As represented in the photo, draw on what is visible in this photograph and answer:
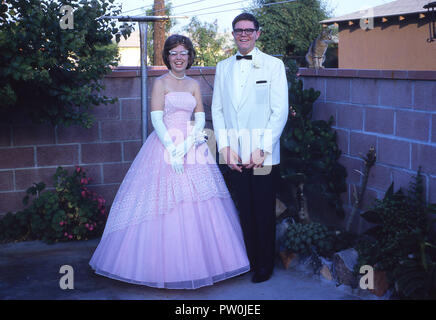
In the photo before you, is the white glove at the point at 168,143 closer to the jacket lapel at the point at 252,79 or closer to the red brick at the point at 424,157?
the jacket lapel at the point at 252,79

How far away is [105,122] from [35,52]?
1287mm

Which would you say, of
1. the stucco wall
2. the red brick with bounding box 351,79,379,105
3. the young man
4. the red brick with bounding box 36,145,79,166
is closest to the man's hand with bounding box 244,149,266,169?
the young man

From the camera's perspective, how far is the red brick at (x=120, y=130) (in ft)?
16.7

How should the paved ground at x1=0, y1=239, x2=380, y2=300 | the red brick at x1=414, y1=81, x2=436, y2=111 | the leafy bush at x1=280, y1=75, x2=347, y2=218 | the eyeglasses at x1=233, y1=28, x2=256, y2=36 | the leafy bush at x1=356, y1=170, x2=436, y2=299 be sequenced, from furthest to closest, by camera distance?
the leafy bush at x1=280, y1=75, x2=347, y2=218
the eyeglasses at x1=233, y1=28, x2=256, y2=36
the paved ground at x1=0, y1=239, x2=380, y2=300
the red brick at x1=414, y1=81, x2=436, y2=111
the leafy bush at x1=356, y1=170, x2=436, y2=299

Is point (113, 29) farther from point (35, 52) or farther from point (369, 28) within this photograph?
point (369, 28)

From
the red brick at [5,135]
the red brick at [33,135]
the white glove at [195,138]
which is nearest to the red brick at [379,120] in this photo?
the white glove at [195,138]

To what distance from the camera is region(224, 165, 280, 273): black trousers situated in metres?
3.80

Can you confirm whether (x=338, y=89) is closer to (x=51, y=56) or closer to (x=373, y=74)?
(x=373, y=74)

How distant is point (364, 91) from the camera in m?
4.12

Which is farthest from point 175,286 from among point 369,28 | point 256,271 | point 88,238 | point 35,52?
point 369,28

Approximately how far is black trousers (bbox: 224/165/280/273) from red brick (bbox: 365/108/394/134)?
878 mm

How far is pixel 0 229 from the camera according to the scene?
15.8 feet

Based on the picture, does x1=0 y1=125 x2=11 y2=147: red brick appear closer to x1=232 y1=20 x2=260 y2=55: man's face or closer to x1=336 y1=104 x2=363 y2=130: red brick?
x1=232 y1=20 x2=260 y2=55: man's face
